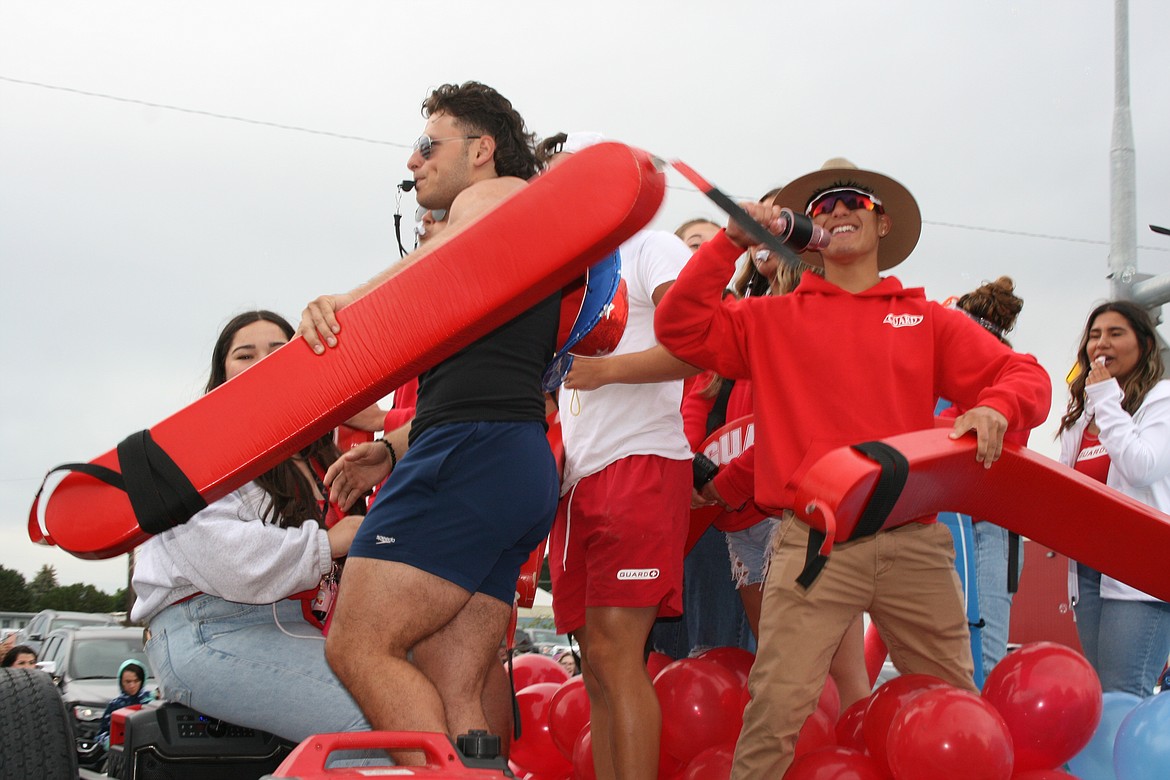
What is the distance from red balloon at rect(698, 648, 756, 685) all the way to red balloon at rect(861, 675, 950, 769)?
1.55 feet

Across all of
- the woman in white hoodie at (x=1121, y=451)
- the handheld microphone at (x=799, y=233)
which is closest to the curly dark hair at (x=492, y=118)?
the handheld microphone at (x=799, y=233)

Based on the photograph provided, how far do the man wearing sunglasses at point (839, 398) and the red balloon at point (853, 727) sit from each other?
0.59 feet

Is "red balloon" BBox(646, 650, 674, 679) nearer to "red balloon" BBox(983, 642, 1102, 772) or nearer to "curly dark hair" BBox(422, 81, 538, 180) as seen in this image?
"red balloon" BBox(983, 642, 1102, 772)

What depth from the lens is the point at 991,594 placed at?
4.34 m

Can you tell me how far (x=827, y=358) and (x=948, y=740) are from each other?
3.63 feet

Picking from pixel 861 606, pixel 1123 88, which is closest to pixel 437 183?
pixel 861 606

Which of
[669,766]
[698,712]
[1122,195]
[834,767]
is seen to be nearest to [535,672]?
[669,766]

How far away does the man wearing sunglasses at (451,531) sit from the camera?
8.29 feet

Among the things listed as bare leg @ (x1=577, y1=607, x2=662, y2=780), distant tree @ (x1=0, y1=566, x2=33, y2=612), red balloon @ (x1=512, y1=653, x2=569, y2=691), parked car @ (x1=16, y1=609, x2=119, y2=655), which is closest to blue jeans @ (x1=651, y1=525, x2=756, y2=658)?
red balloon @ (x1=512, y1=653, x2=569, y2=691)

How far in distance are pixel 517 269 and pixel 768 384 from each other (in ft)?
3.37

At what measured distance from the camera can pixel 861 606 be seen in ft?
10.1

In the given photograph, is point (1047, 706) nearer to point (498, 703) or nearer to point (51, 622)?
point (498, 703)

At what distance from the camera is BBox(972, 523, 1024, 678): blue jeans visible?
4.32 meters

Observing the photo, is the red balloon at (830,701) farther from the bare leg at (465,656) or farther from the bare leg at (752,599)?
the bare leg at (465,656)
